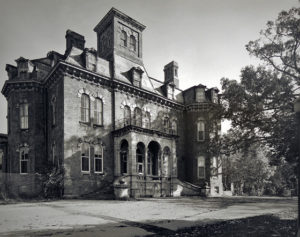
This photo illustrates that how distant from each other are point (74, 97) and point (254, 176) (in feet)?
98.9

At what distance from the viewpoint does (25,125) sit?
25.2 metres

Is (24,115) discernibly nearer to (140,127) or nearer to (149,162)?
(140,127)

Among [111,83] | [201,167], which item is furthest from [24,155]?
[201,167]

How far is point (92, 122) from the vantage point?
2389 centimetres

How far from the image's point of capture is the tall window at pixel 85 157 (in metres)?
22.8

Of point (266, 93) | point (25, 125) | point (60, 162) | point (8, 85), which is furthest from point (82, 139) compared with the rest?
point (266, 93)

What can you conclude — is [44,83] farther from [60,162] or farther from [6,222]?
[6,222]

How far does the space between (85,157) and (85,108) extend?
13.3ft

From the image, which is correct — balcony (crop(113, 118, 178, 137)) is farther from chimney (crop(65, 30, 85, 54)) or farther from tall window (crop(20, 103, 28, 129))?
chimney (crop(65, 30, 85, 54))

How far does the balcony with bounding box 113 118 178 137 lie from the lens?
2374 cm

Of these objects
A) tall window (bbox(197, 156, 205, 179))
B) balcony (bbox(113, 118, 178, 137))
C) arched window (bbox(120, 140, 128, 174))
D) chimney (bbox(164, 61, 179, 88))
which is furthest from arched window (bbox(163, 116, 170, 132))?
arched window (bbox(120, 140, 128, 174))

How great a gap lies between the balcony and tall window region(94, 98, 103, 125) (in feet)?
5.14

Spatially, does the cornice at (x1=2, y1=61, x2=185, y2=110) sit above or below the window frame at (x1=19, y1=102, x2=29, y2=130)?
above

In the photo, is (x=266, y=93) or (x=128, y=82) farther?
(x=128, y=82)
